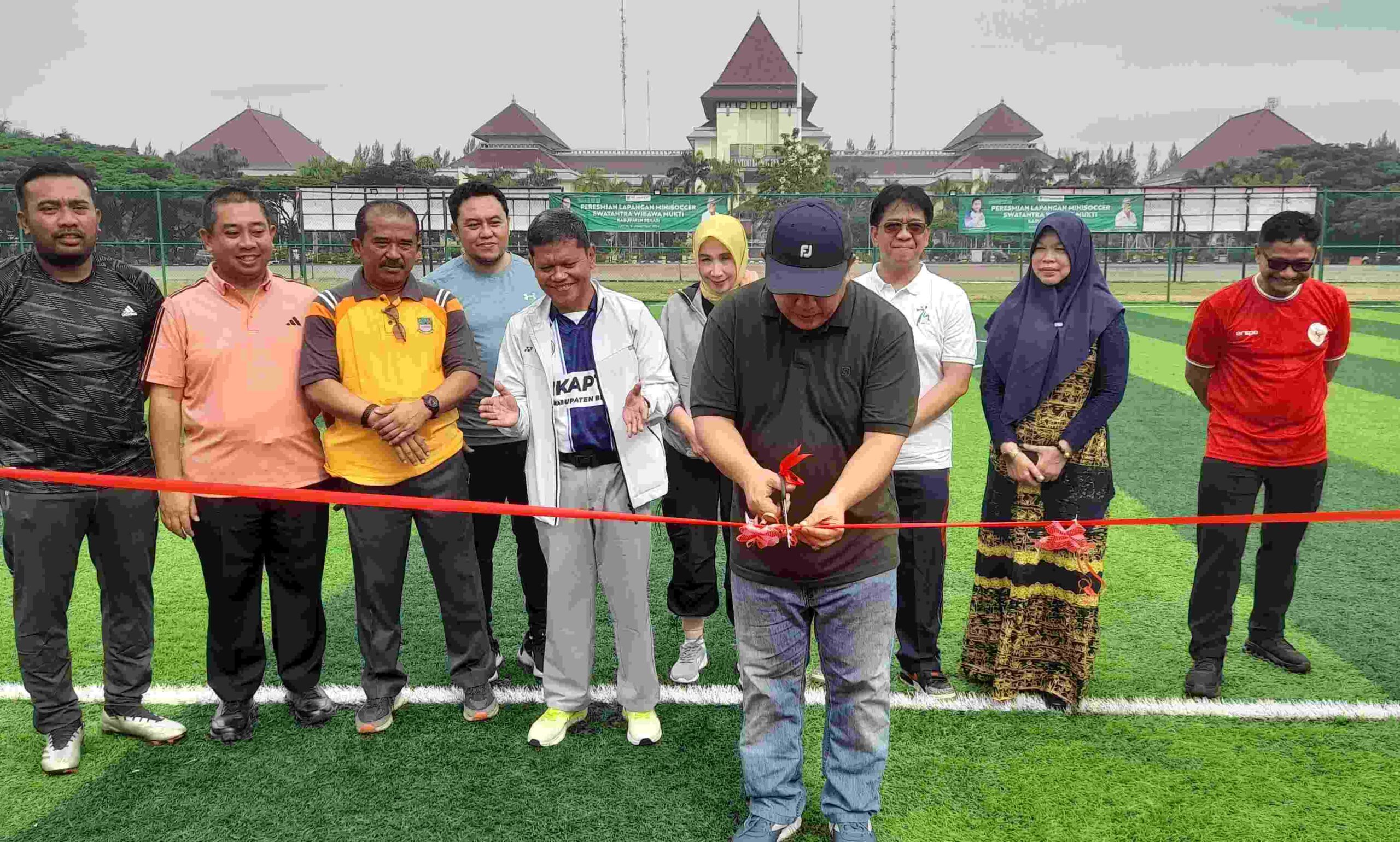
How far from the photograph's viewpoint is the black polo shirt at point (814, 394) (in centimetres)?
276

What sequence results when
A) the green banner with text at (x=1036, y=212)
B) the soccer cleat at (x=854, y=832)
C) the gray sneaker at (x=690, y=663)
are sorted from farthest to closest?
the green banner with text at (x=1036, y=212), the gray sneaker at (x=690, y=663), the soccer cleat at (x=854, y=832)

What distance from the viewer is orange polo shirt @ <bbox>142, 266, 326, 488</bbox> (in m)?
3.49

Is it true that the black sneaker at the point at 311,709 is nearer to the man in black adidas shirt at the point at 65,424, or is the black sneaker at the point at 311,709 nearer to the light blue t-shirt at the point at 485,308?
the man in black adidas shirt at the point at 65,424

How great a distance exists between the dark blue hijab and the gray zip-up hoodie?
1277 millimetres

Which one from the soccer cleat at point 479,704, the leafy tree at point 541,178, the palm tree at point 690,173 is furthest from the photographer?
the leafy tree at point 541,178

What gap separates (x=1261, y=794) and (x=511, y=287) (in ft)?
11.6

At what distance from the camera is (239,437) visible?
3514mm

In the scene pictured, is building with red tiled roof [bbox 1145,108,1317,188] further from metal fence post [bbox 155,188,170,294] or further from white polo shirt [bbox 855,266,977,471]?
white polo shirt [bbox 855,266,977,471]

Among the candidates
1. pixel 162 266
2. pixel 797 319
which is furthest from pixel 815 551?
pixel 162 266

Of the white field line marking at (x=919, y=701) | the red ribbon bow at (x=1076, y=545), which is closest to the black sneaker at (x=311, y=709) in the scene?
the white field line marking at (x=919, y=701)

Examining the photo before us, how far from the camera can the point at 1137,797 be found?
3.23 meters

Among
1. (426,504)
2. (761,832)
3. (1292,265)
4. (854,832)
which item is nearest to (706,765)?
(761,832)

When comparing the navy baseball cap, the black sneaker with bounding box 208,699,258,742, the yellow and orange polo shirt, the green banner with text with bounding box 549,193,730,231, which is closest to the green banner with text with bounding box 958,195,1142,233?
the green banner with text with bounding box 549,193,730,231

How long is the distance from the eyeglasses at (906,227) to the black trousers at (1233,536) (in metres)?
1.64
